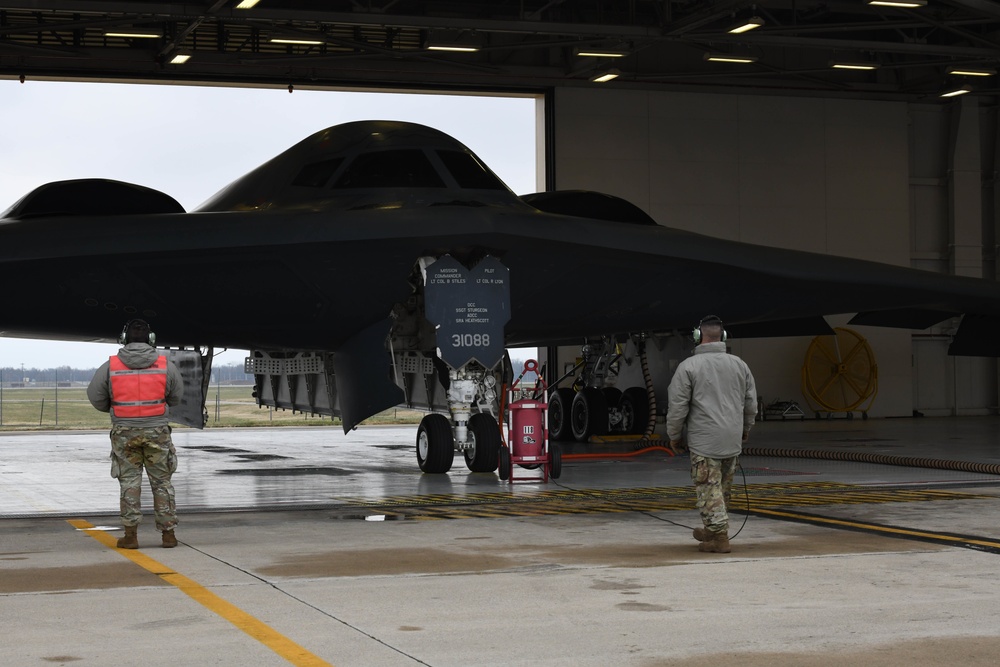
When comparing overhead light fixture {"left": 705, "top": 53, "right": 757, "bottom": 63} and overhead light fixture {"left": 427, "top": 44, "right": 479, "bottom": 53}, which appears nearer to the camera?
overhead light fixture {"left": 427, "top": 44, "right": 479, "bottom": 53}

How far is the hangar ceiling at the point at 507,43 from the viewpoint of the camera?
70.0 feet

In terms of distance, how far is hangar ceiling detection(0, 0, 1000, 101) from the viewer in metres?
21.3

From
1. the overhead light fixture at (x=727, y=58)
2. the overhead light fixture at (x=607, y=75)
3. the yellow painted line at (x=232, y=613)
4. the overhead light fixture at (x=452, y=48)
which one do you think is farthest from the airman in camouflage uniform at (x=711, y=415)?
the overhead light fixture at (x=607, y=75)

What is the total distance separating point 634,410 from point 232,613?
1517 cm

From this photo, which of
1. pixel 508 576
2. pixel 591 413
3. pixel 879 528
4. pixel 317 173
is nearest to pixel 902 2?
pixel 591 413

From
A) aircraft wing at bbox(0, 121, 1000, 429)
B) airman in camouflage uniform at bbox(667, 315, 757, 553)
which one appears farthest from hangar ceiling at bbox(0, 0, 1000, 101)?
airman in camouflage uniform at bbox(667, 315, 757, 553)

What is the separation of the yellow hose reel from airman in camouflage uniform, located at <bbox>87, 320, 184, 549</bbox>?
2130 cm

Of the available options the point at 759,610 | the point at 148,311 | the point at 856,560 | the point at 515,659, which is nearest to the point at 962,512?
the point at 856,560

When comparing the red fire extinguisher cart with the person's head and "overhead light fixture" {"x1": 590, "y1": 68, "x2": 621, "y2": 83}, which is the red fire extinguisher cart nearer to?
the person's head

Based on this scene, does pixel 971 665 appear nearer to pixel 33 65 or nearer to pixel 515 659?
pixel 515 659

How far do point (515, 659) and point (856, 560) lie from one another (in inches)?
121

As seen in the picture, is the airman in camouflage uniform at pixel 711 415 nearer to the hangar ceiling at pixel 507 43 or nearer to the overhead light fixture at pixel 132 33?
the hangar ceiling at pixel 507 43

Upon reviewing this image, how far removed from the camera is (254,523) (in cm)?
A: 909

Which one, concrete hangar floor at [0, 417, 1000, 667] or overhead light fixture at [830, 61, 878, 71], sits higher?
overhead light fixture at [830, 61, 878, 71]
